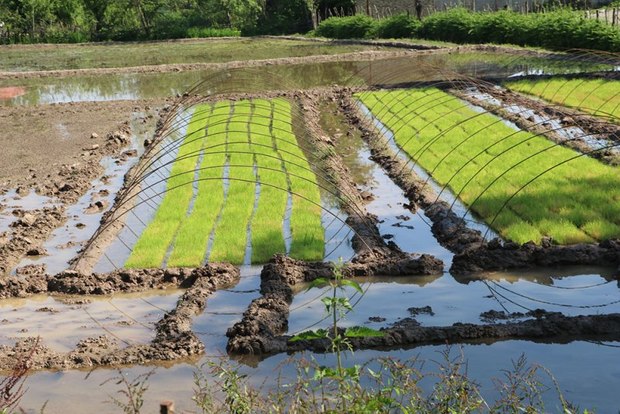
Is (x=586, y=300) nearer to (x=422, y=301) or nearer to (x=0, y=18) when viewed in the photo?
(x=422, y=301)

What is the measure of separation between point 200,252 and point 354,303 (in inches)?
108

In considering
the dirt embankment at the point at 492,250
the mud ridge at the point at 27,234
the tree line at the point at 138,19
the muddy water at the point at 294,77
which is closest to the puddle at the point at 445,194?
the dirt embankment at the point at 492,250

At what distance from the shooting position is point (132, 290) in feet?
34.3

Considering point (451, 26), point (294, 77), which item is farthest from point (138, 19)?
point (294, 77)

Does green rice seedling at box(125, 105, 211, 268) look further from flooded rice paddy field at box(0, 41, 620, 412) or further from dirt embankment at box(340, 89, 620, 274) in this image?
dirt embankment at box(340, 89, 620, 274)

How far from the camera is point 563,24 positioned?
29469 mm

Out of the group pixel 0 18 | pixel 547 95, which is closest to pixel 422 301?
pixel 547 95

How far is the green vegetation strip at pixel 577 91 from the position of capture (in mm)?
18828

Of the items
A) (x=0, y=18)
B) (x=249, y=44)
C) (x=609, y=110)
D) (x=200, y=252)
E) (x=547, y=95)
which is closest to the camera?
(x=200, y=252)

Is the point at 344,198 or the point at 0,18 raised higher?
the point at 0,18

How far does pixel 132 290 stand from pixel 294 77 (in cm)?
2078

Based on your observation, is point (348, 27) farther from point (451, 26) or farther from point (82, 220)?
point (82, 220)

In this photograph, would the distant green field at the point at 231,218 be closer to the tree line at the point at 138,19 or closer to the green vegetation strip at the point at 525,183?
the green vegetation strip at the point at 525,183

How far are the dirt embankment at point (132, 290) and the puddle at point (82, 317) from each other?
0.16m
